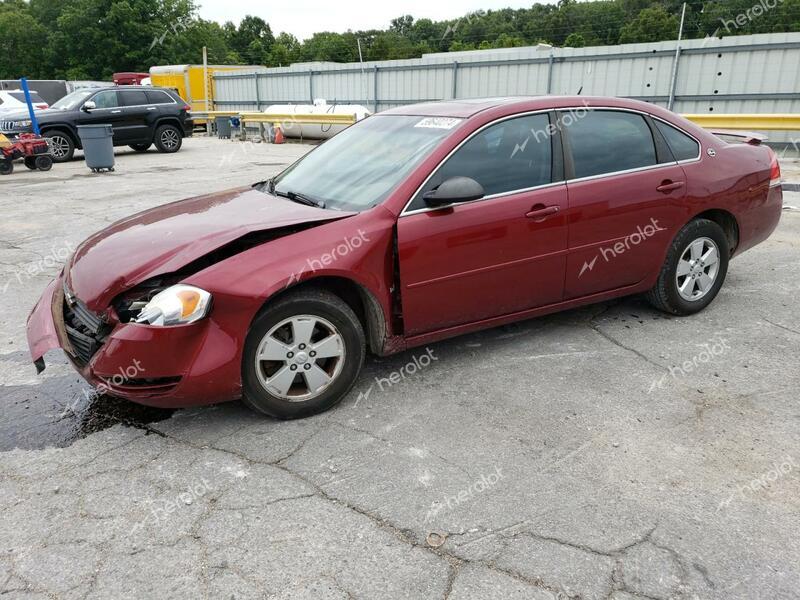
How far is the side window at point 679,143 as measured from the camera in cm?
443

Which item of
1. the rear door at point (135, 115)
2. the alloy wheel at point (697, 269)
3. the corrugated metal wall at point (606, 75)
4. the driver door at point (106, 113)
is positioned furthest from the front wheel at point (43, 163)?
the alloy wheel at point (697, 269)

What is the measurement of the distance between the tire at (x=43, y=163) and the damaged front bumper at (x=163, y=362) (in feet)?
44.6

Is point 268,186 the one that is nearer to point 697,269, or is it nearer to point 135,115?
point 697,269

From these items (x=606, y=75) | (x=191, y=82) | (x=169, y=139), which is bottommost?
(x=169, y=139)

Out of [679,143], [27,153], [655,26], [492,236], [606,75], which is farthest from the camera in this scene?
[655,26]

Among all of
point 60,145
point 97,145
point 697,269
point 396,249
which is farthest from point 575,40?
point 396,249

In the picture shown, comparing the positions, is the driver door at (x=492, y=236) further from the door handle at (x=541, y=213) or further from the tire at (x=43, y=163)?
the tire at (x=43, y=163)

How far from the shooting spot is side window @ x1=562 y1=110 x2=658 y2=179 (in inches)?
159

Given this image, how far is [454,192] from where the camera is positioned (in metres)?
3.39

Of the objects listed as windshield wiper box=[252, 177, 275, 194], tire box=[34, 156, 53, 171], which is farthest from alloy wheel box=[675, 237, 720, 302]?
tire box=[34, 156, 53, 171]

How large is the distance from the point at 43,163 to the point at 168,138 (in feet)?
14.7

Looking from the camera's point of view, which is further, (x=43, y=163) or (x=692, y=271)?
(x=43, y=163)

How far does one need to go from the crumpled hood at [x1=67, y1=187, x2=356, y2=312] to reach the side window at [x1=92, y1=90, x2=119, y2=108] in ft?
48.5

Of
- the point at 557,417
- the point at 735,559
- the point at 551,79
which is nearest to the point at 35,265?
the point at 557,417
